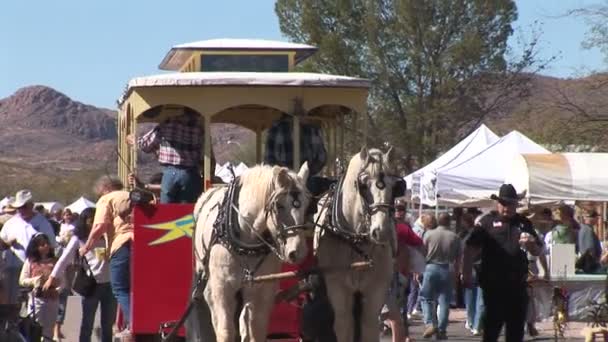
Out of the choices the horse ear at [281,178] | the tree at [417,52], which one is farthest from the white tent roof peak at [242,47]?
the tree at [417,52]

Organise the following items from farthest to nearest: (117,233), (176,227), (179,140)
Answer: (117,233), (179,140), (176,227)

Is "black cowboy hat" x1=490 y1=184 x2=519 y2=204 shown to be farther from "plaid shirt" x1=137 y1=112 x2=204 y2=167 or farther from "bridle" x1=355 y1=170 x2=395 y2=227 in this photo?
"plaid shirt" x1=137 y1=112 x2=204 y2=167

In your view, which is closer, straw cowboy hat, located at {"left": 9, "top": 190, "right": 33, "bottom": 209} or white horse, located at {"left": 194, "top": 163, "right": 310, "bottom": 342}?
white horse, located at {"left": 194, "top": 163, "right": 310, "bottom": 342}

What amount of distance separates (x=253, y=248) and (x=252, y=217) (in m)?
0.26

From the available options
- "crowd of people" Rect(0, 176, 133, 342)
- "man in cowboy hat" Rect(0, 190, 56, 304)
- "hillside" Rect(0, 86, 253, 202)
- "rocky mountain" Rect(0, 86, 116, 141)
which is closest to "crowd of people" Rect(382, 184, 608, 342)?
"crowd of people" Rect(0, 176, 133, 342)

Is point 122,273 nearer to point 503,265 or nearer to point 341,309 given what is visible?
point 341,309

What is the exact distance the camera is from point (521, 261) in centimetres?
1407

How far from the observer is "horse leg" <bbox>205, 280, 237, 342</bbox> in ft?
38.7

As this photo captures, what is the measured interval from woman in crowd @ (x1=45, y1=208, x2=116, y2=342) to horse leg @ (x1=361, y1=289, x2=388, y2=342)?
438 centimetres

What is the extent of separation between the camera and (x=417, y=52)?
51250 mm

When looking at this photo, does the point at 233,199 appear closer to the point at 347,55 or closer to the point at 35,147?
the point at 347,55

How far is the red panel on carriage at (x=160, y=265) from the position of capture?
1293 cm

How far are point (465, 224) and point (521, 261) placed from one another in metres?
10.7

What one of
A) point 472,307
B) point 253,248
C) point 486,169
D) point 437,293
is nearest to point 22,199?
point 437,293
